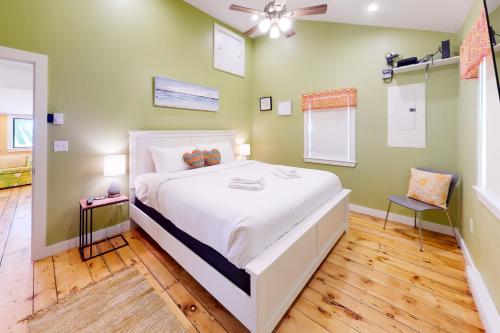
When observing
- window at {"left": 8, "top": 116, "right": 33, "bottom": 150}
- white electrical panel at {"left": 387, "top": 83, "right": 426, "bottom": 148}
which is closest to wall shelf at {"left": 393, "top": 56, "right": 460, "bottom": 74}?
white electrical panel at {"left": 387, "top": 83, "right": 426, "bottom": 148}

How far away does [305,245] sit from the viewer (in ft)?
5.73

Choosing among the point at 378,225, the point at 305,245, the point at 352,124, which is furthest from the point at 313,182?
the point at 352,124

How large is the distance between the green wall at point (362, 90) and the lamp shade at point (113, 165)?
274cm

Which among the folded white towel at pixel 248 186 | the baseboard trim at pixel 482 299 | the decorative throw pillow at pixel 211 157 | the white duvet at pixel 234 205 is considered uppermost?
the decorative throw pillow at pixel 211 157

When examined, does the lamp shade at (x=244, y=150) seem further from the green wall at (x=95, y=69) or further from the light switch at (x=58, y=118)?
the light switch at (x=58, y=118)

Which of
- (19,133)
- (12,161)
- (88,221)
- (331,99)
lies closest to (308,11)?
(331,99)

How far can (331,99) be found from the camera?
11.6ft

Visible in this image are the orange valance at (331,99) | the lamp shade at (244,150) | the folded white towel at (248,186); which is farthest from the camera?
the lamp shade at (244,150)

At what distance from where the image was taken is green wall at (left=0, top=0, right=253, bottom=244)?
7.21 ft

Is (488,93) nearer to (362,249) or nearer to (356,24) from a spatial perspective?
(362,249)

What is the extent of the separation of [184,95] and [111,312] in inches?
114

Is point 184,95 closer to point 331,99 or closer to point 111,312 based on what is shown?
point 331,99

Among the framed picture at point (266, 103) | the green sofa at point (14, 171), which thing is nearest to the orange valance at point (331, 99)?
the framed picture at point (266, 103)

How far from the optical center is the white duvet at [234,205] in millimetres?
1370
